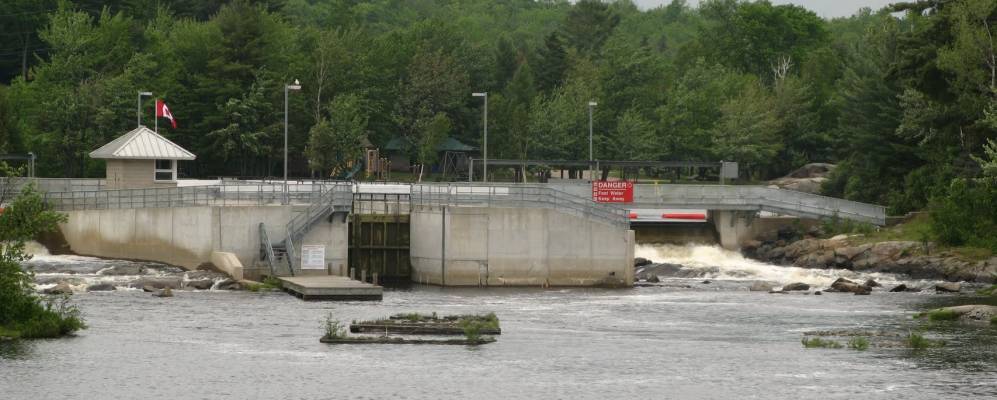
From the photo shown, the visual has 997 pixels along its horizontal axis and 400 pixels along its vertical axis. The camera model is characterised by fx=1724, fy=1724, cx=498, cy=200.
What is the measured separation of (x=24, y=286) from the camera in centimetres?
5609

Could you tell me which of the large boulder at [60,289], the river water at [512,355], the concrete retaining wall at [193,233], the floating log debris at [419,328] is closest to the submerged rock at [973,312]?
the river water at [512,355]

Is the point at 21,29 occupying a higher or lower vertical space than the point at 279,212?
higher

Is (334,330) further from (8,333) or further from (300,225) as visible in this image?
(300,225)

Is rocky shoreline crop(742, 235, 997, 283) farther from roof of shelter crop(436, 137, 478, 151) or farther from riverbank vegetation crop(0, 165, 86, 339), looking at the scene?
riverbank vegetation crop(0, 165, 86, 339)

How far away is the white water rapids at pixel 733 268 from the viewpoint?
8081cm

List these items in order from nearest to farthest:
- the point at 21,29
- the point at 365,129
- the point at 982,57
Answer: the point at 982,57 → the point at 365,129 → the point at 21,29

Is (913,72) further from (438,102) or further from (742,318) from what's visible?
(438,102)

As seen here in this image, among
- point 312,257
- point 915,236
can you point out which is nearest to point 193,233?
point 312,257

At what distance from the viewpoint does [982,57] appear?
276 ft

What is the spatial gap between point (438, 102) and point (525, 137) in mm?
7184

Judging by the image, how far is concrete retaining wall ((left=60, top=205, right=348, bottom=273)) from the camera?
75812mm

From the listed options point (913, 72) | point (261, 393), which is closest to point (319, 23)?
point (913, 72)

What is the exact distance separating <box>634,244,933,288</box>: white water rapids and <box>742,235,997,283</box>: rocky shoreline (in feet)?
2.86

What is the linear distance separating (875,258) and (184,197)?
1321 inches
